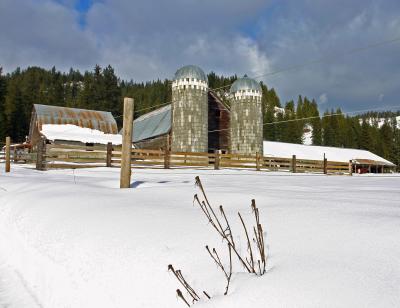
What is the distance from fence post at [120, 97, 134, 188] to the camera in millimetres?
6688

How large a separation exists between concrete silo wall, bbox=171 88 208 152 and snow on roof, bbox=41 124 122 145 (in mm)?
6282

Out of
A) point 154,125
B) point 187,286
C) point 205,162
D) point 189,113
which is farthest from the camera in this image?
point 154,125

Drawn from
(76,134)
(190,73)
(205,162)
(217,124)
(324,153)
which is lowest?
(205,162)

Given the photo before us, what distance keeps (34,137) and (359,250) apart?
107 ft

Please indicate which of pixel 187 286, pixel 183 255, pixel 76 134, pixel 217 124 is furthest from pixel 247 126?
pixel 187 286

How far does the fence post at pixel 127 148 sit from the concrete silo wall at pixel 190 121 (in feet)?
56.3

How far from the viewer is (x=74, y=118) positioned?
30.2 m

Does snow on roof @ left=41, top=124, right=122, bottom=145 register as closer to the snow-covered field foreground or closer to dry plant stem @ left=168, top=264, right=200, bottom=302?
the snow-covered field foreground

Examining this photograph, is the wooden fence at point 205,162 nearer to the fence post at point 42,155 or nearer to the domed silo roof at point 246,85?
the fence post at point 42,155

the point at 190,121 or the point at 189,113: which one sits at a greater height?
the point at 189,113

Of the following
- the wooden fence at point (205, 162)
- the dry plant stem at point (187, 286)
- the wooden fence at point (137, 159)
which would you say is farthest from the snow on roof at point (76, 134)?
the dry plant stem at point (187, 286)

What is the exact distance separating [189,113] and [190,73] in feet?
9.95

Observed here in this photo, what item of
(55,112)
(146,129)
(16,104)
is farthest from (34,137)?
(16,104)

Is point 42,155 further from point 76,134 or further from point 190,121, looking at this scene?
point 76,134
